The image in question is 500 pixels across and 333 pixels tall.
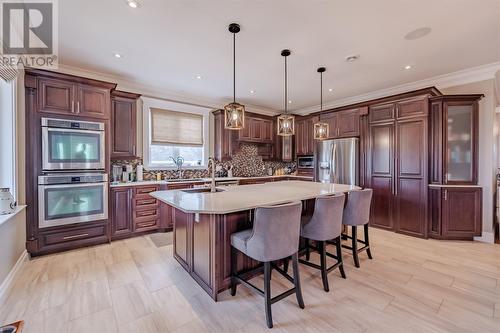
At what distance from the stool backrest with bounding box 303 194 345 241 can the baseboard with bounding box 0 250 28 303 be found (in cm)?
302

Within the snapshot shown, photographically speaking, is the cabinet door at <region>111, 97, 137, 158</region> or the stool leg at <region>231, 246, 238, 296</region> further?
the cabinet door at <region>111, 97, 137, 158</region>

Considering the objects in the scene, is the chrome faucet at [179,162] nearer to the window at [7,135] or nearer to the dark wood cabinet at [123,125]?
the dark wood cabinet at [123,125]

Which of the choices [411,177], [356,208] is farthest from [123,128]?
[411,177]

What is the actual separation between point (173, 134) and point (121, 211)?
6.14 ft

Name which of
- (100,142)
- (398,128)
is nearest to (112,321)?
(100,142)

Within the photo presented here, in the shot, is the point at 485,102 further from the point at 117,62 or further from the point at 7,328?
the point at 7,328

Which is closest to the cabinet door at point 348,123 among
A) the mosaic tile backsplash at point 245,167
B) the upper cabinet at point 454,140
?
the upper cabinet at point 454,140

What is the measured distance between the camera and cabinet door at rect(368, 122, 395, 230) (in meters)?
4.07

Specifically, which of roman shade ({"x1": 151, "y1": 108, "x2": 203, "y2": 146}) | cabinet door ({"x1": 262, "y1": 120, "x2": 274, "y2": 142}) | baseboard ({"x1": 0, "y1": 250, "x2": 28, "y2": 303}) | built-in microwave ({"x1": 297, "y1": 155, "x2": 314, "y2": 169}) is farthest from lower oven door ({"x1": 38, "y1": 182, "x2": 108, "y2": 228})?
built-in microwave ({"x1": 297, "y1": 155, "x2": 314, "y2": 169})

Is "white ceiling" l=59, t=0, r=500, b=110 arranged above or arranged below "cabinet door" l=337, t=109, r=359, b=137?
above

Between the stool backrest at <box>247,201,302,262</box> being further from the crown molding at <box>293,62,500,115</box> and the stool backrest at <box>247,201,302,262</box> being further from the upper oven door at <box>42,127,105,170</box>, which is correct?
the crown molding at <box>293,62,500,115</box>

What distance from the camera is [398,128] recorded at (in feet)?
13.0

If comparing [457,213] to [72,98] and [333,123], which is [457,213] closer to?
[333,123]

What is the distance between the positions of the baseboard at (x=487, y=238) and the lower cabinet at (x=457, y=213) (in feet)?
0.30
